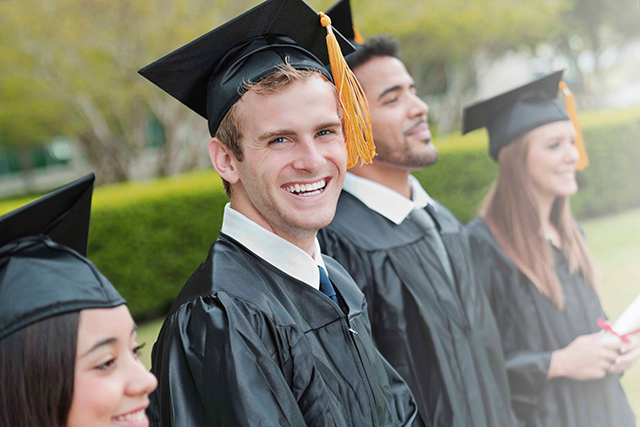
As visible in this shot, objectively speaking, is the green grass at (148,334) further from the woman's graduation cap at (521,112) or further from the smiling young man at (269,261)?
the smiling young man at (269,261)

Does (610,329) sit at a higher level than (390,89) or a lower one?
lower

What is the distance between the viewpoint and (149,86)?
1206 centimetres

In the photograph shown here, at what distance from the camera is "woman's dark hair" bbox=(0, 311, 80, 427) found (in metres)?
1.04

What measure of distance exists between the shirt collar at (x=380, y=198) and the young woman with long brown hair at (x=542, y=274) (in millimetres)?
757

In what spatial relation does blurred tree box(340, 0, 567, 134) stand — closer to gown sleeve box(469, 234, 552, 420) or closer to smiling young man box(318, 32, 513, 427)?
gown sleeve box(469, 234, 552, 420)

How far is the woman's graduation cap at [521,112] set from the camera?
10.0 feet

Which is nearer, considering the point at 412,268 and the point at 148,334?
the point at 412,268

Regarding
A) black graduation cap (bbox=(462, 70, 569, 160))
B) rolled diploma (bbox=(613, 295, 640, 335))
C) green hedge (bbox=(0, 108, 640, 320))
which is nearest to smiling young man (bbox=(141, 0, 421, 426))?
rolled diploma (bbox=(613, 295, 640, 335))

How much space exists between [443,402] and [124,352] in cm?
135

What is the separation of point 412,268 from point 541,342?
1.05 m

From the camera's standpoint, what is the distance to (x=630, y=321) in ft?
8.55

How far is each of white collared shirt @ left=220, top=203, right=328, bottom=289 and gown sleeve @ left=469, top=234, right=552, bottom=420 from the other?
5.00ft

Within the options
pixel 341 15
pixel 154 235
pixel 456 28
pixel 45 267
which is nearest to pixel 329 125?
pixel 45 267

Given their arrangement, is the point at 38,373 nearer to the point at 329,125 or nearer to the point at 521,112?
the point at 329,125
